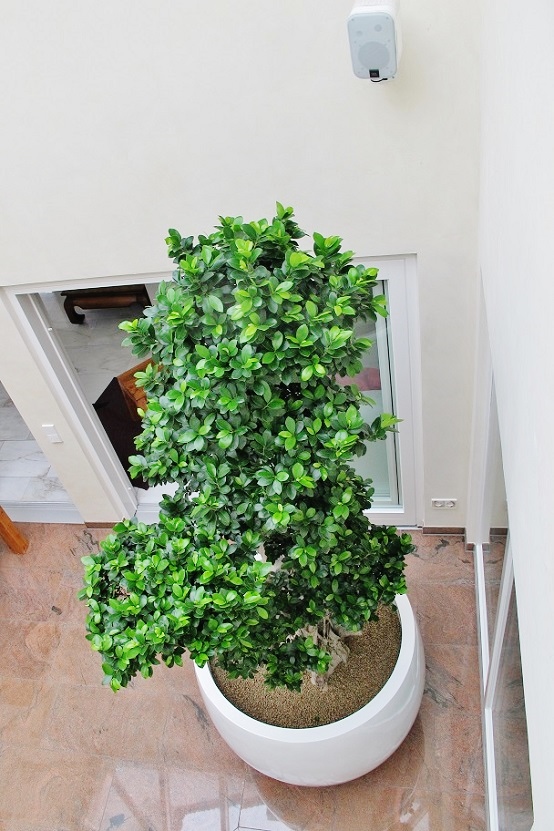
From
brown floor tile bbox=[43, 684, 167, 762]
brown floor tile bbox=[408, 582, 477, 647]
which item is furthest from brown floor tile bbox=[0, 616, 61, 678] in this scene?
brown floor tile bbox=[408, 582, 477, 647]

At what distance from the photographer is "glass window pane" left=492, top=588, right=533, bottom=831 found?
300cm

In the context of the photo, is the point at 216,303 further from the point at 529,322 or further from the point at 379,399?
the point at 379,399

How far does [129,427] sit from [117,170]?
10.2 ft

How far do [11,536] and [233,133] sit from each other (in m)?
3.94

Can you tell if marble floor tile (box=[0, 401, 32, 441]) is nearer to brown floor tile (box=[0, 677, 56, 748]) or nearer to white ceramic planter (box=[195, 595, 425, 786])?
brown floor tile (box=[0, 677, 56, 748])

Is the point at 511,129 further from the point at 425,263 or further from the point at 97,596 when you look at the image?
the point at 97,596

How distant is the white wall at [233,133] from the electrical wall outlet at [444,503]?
1.39 meters

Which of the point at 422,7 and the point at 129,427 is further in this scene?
the point at 129,427

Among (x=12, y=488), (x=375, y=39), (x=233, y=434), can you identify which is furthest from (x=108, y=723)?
(x=375, y=39)

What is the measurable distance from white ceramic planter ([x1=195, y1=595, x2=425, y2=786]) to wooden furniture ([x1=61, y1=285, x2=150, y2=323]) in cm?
458

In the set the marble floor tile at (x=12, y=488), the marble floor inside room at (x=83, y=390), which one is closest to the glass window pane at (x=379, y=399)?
the marble floor inside room at (x=83, y=390)

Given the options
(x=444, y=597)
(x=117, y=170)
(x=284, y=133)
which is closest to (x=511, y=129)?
(x=284, y=133)

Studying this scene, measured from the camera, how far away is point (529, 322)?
2035 millimetres

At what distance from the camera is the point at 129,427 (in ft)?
21.7
